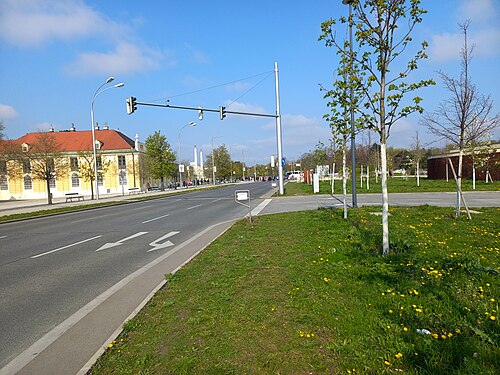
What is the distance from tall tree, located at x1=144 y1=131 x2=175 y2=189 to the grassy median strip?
45219mm

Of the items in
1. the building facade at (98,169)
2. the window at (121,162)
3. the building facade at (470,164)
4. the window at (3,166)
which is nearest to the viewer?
the building facade at (470,164)

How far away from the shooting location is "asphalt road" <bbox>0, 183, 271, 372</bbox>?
177 inches

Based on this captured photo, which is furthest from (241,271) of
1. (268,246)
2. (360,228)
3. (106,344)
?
(360,228)

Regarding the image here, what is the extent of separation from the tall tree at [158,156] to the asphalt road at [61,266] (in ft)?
121

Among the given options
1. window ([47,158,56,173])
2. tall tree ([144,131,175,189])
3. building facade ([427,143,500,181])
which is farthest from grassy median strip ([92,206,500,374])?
tall tree ([144,131,175,189])

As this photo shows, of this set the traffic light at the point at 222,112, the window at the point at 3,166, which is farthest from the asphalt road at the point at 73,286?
the window at the point at 3,166

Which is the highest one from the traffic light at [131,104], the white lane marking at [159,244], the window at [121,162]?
the traffic light at [131,104]

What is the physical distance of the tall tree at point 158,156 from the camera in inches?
1969

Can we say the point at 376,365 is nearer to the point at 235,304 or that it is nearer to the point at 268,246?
the point at 235,304

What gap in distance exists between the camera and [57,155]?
100 feet

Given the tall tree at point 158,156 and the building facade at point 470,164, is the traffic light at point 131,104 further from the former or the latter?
the tall tree at point 158,156

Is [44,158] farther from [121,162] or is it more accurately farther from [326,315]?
[326,315]

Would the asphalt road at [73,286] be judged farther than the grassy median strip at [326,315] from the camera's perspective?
Yes

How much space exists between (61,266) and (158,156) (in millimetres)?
44659
